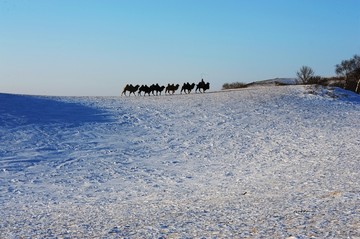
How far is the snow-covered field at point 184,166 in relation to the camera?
928 cm

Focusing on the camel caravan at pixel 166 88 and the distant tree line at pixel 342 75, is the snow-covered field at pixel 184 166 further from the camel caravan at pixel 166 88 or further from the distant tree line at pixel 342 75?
the distant tree line at pixel 342 75

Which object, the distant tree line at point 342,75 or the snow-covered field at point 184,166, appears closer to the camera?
the snow-covered field at point 184,166

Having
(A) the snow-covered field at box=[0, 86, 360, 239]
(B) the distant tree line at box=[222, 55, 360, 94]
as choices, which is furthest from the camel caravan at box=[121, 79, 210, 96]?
(B) the distant tree line at box=[222, 55, 360, 94]

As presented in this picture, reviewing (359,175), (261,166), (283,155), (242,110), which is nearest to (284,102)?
(242,110)

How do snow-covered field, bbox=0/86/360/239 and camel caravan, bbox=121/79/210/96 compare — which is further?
camel caravan, bbox=121/79/210/96

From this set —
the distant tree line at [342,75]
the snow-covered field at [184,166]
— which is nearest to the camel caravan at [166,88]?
the snow-covered field at [184,166]

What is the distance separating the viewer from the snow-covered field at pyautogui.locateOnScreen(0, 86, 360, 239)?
9.28 metres

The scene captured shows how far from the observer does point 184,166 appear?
19.9m

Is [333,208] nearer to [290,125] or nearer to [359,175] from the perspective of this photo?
[359,175]

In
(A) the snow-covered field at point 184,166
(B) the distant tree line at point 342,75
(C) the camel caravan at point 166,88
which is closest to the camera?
(A) the snow-covered field at point 184,166

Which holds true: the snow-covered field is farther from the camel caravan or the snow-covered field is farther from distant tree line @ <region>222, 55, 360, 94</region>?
distant tree line @ <region>222, 55, 360, 94</region>

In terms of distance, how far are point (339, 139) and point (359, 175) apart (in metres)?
9.13

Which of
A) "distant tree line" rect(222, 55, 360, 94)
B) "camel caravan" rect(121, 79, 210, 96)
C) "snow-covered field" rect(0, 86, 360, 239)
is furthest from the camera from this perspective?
"distant tree line" rect(222, 55, 360, 94)

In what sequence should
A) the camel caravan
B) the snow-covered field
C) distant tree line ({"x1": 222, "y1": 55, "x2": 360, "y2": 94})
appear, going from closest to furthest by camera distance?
the snow-covered field → the camel caravan → distant tree line ({"x1": 222, "y1": 55, "x2": 360, "y2": 94})
